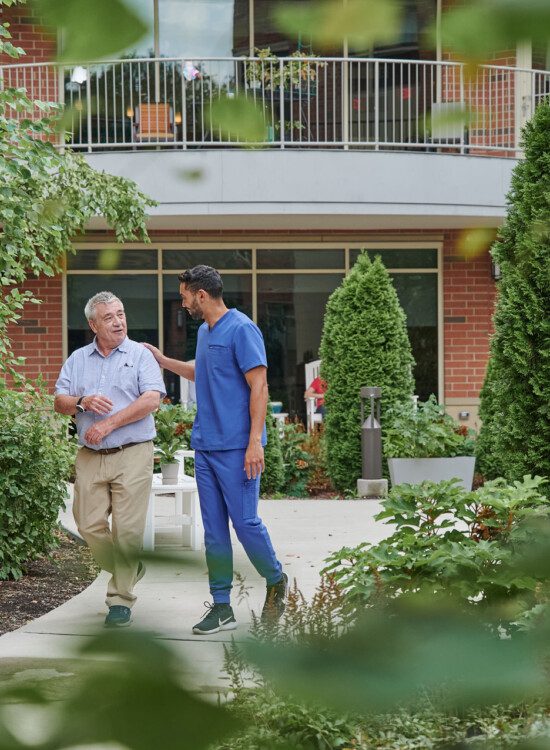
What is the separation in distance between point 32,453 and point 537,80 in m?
10.6

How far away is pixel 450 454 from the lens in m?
10.7

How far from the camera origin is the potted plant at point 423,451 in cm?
1056

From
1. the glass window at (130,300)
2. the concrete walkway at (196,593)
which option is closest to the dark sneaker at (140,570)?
the concrete walkway at (196,593)

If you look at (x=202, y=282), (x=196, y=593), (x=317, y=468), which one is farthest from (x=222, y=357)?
(x=317, y=468)

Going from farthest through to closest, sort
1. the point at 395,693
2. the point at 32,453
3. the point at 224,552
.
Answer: the point at 32,453 < the point at 224,552 < the point at 395,693

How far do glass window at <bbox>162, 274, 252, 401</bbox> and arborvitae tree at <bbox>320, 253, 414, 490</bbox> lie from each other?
331cm

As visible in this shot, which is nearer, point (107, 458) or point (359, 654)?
point (359, 654)

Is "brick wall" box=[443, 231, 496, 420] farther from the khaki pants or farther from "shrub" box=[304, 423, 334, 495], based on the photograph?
the khaki pants

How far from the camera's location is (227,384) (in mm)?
4988

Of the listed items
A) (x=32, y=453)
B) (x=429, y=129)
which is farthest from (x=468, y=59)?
(x=32, y=453)

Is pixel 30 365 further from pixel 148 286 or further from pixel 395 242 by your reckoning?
pixel 395 242

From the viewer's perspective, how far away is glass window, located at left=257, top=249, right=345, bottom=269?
49.0 ft

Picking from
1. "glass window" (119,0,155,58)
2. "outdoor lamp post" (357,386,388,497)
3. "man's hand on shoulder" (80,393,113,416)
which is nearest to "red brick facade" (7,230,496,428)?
"outdoor lamp post" (357,386,388,497)

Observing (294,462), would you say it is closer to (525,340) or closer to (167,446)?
(167,446)
